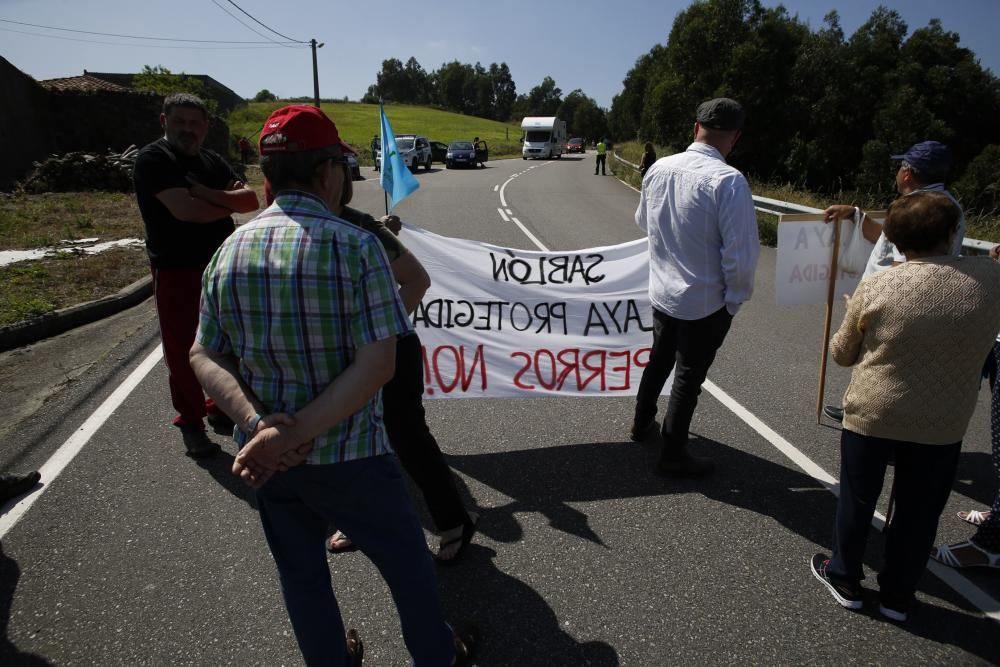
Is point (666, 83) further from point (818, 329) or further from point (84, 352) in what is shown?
point (84, 352)

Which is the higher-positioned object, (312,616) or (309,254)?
(309,254)

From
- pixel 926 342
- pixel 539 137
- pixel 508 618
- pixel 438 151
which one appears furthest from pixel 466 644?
pixel 539 137

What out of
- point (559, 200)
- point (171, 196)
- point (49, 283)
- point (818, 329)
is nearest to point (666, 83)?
point (559, 200)

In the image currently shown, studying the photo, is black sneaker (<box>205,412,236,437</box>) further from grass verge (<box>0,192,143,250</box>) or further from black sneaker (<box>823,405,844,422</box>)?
grass verge (<box>0,192,143,250</box>)

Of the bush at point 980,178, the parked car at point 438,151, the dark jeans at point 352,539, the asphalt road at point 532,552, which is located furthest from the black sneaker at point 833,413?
the parked car at point 438,151

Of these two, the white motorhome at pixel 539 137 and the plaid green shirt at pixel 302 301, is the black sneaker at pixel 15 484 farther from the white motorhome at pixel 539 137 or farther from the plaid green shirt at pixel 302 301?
the white motorhome at pixel 539 137

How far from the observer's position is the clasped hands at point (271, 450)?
157cm

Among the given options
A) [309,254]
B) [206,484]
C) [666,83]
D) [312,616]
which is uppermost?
[666,83]

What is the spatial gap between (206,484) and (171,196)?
1.60 meters

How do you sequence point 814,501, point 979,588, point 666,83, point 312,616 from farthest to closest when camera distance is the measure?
point 666,83
point 814,501
point 979,588
point 312,616

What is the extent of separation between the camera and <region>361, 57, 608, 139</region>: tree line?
467ft

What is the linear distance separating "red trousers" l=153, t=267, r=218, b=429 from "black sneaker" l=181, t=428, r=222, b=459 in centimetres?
5

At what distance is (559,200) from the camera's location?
19375 mm

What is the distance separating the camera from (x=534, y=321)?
4094 millimetres
